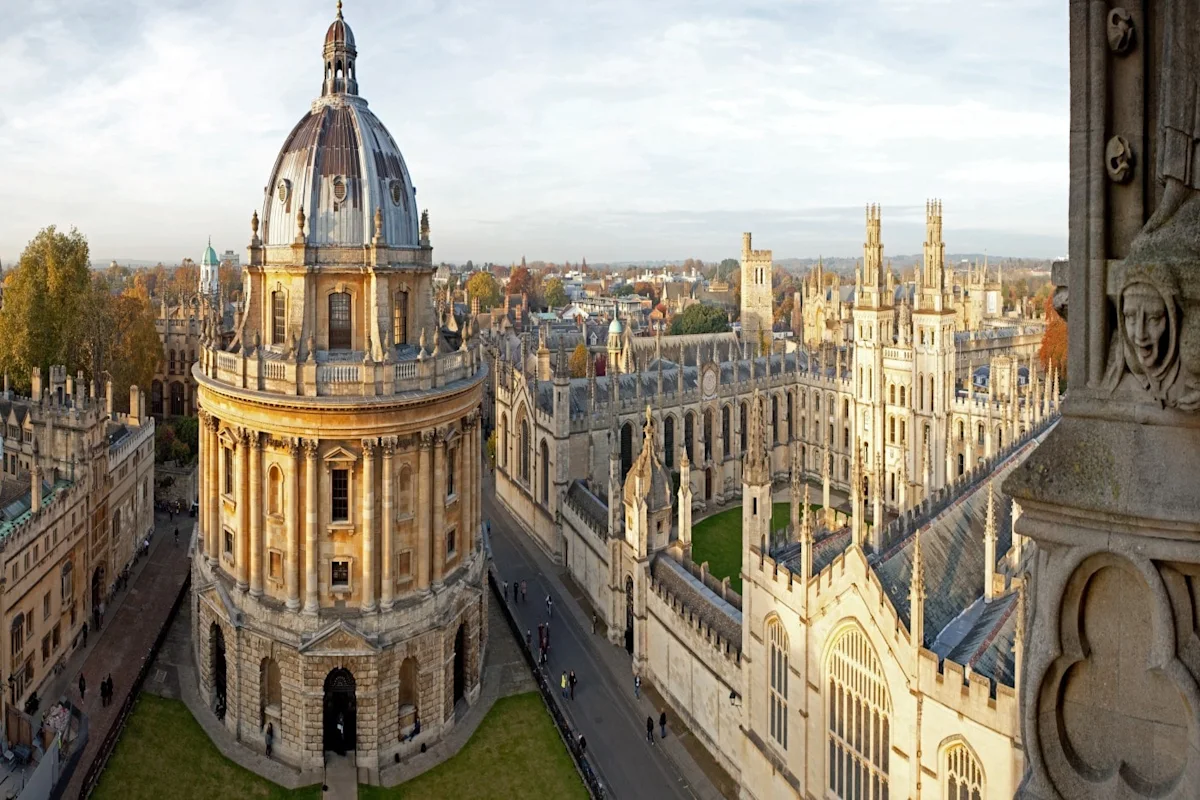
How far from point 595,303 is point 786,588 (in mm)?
160277

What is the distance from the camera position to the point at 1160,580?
5.24 metres

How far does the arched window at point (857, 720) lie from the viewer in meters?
20.6

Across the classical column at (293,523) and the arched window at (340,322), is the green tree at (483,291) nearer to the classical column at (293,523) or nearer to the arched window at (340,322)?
the arched window at (340,322)

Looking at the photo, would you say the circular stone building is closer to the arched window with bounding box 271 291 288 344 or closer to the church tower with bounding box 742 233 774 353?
the arched window with bounding box 271 291 288 344

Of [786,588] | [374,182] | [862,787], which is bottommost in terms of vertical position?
[862,787]

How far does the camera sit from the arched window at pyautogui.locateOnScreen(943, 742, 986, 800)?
18.2m

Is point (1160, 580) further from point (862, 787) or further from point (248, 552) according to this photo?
point (248, 552)

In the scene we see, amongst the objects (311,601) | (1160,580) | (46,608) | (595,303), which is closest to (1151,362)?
(1160,580)

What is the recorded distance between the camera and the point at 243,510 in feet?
99.0

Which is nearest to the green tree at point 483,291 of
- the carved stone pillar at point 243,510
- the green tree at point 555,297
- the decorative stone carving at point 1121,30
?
the green tree at point 555,297

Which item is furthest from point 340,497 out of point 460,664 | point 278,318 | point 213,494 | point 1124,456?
point 1124,456

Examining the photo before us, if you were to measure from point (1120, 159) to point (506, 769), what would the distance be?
2767cm

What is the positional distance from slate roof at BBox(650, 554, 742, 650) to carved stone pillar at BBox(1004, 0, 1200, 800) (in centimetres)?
2189

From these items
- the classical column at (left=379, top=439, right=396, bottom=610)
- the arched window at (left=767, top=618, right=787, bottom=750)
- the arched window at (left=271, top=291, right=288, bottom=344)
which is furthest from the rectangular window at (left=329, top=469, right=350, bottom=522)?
the arched window at (left=767, top=618, right=787, bottom=750)
